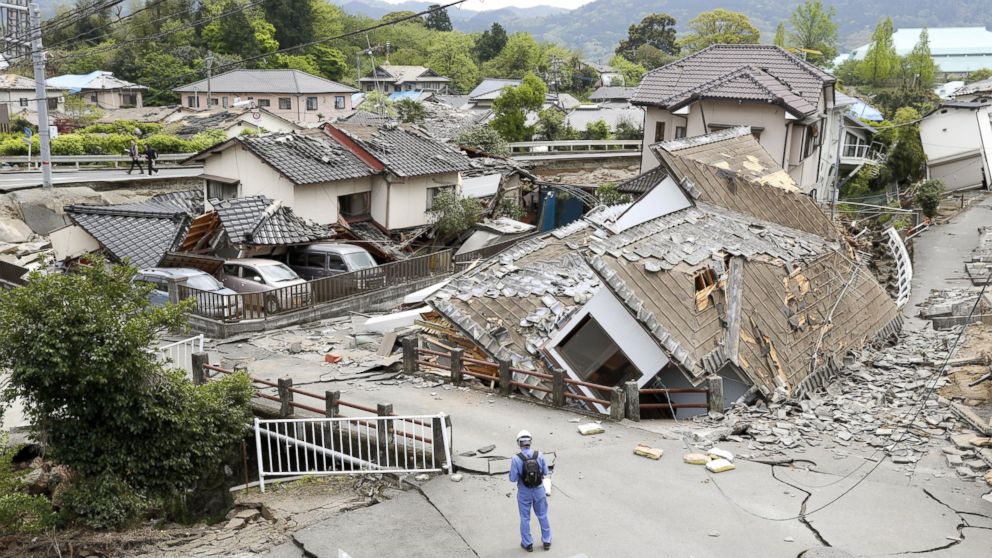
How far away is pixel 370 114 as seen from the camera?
54.8m

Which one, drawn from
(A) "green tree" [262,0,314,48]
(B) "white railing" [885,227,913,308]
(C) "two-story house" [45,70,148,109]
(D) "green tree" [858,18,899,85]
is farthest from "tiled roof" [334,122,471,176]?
(D) "green tree" [858,18,899,85]

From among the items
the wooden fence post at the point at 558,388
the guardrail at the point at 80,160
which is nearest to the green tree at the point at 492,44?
the guardrail at the point at 80,160

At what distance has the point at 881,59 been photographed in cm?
8588

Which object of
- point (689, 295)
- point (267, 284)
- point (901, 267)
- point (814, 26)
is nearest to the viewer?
point (689, 295)

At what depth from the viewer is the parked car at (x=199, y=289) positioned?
70.5 ft

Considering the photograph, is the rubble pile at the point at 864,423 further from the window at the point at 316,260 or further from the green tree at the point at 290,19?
the green tree at the point at 290,19

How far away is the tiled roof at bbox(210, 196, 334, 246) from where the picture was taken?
25125 millimetres

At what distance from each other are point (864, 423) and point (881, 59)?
81.9 m

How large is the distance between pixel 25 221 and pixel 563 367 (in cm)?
2266

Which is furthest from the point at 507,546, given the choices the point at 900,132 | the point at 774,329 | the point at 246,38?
the point at 246,38

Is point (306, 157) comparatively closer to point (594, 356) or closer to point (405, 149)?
point (405, 149)

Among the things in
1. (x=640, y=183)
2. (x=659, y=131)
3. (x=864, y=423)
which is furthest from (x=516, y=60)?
(x=864, y=423)

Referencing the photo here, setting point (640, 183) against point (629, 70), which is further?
point (629, 70)

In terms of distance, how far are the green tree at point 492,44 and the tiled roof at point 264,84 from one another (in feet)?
140
